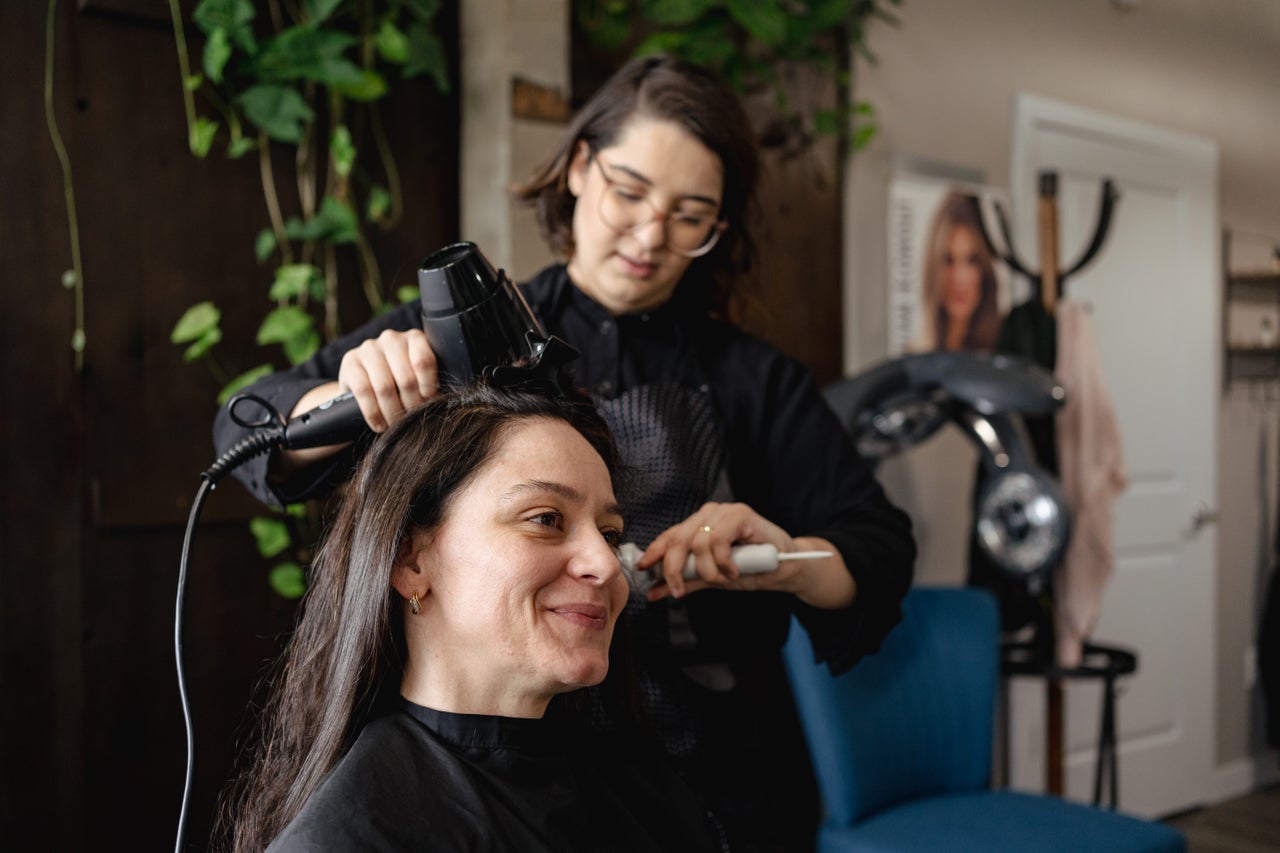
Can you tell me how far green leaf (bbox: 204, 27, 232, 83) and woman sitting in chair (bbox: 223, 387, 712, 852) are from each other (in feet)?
3.61

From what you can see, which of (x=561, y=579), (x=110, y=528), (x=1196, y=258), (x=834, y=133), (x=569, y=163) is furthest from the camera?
(x=1196, y=258)

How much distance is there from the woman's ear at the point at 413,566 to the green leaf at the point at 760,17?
5.94 ft

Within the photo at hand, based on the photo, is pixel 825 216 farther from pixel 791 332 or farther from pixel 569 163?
pixel 569 163

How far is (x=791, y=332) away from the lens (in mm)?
2969

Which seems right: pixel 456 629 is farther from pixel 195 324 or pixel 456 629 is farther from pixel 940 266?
pixel 940 266

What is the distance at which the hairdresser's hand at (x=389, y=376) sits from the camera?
1083mm

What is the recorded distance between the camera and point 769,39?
2547mm

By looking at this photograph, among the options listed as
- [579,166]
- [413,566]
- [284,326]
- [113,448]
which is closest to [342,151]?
[284,326]

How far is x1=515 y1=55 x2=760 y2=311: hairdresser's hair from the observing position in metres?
1.34

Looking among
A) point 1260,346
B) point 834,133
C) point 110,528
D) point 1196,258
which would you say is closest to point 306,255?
point 110,528

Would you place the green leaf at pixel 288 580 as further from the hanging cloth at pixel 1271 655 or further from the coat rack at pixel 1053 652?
the hanging cloth at pixel 1271 655

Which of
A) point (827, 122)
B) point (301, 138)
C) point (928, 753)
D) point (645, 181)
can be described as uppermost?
point (827, 122)

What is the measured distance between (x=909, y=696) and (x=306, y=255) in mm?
1590

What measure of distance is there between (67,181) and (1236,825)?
4.31 m
